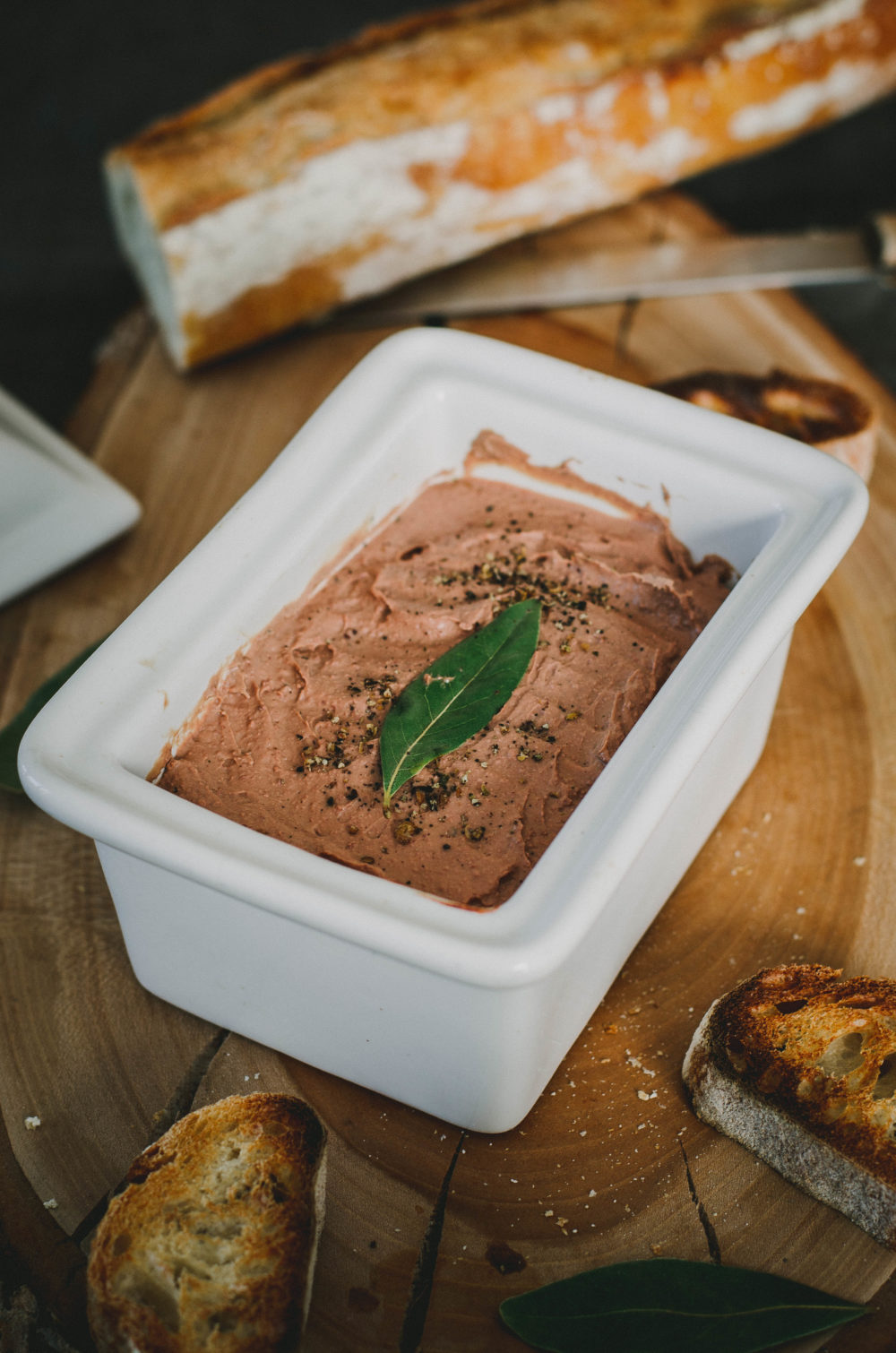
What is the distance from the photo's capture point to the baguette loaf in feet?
8.86

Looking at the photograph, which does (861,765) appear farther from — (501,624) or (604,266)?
(604,266)

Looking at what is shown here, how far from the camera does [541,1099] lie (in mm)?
1766

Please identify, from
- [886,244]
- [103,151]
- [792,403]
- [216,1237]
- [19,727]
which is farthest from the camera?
[103,151]

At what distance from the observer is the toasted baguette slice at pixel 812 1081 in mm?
1609

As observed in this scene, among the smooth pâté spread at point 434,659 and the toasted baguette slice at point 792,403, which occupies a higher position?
the smooth pâté spread at point 434,659

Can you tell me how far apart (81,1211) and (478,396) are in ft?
4.45

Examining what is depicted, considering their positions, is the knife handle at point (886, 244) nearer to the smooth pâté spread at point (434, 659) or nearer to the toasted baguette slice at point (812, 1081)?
the smooth pâté spread at point (434, 659)

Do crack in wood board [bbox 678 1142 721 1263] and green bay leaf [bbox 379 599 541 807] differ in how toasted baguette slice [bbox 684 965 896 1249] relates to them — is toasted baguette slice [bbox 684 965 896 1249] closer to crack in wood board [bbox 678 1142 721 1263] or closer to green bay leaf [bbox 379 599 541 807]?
crack in wood board [bbox 678 1142 721 1263]

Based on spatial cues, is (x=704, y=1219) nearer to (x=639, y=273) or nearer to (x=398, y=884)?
(x=398, y=884)

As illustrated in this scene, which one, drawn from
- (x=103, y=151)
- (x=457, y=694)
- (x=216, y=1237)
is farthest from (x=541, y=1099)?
(x=103, y=151)

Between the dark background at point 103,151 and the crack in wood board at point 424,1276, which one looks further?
the dark background at point 103,151

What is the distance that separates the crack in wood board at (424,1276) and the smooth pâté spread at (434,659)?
43 centimetres

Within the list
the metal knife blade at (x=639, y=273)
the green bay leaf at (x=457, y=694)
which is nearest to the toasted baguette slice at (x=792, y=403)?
the metal knife blade at (x=639, y=273)

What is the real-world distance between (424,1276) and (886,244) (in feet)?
7.95
